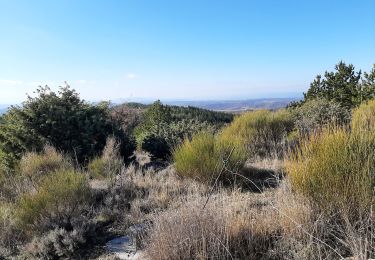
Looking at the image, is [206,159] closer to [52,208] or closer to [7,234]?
[52,208]

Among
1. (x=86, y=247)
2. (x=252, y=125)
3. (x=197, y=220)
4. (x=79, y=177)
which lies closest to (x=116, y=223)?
(x=86, y=247)

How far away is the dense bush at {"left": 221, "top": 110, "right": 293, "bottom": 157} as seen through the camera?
30.8 feet

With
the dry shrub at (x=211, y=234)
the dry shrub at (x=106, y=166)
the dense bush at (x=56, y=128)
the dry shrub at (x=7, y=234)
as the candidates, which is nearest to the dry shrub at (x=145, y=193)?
the dry shrub at (x=106, y=166)

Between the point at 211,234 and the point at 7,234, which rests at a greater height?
the point at 211,234

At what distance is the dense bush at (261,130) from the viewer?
9391mm

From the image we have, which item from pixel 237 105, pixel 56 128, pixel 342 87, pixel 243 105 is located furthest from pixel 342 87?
pixel 237 105

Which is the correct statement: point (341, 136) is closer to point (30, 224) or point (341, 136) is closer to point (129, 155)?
point (30, 224)

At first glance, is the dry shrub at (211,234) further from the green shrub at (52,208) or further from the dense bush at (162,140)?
the dense bush at (162,140)

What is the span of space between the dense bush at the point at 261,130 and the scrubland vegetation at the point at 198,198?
0.53ft

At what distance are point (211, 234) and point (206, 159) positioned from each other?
2.88 metres

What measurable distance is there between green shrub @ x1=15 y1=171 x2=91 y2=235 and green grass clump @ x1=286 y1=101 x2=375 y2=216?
284 cm

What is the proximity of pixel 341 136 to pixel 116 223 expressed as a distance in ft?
10.0

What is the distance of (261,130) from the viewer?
10180 millimetres

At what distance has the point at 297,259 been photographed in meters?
2.99
